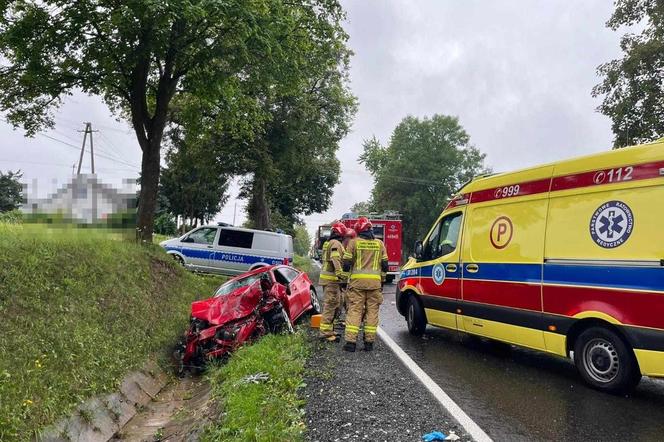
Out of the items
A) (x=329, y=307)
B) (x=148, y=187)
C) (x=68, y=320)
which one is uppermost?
(x=148, y=187)

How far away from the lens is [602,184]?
4.95m

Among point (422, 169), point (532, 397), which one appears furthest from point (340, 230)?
point (422, 169)

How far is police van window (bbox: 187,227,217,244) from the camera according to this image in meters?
16.0

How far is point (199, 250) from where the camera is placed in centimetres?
1580

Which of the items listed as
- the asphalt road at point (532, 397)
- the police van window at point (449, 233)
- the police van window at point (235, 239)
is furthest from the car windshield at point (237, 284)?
the police van window at point (235, 239)

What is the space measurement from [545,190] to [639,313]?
170 cm

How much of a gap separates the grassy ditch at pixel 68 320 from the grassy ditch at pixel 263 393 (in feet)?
4.78

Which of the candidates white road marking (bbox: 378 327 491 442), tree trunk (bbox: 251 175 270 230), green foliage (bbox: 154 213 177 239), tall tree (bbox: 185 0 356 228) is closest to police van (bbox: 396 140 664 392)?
white road marking (bbox: 378 327 491 442)

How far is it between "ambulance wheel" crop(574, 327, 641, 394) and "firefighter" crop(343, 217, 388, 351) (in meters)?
2.66

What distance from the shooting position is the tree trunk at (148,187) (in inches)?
504

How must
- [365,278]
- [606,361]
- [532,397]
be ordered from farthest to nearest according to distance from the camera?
[365,278] → [606,361] → [532,397]

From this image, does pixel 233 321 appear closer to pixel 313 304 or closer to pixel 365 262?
pixel 365 262

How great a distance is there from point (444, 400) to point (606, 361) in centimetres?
179

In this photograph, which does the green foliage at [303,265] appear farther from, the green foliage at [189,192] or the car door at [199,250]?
the car door at [199,250]
